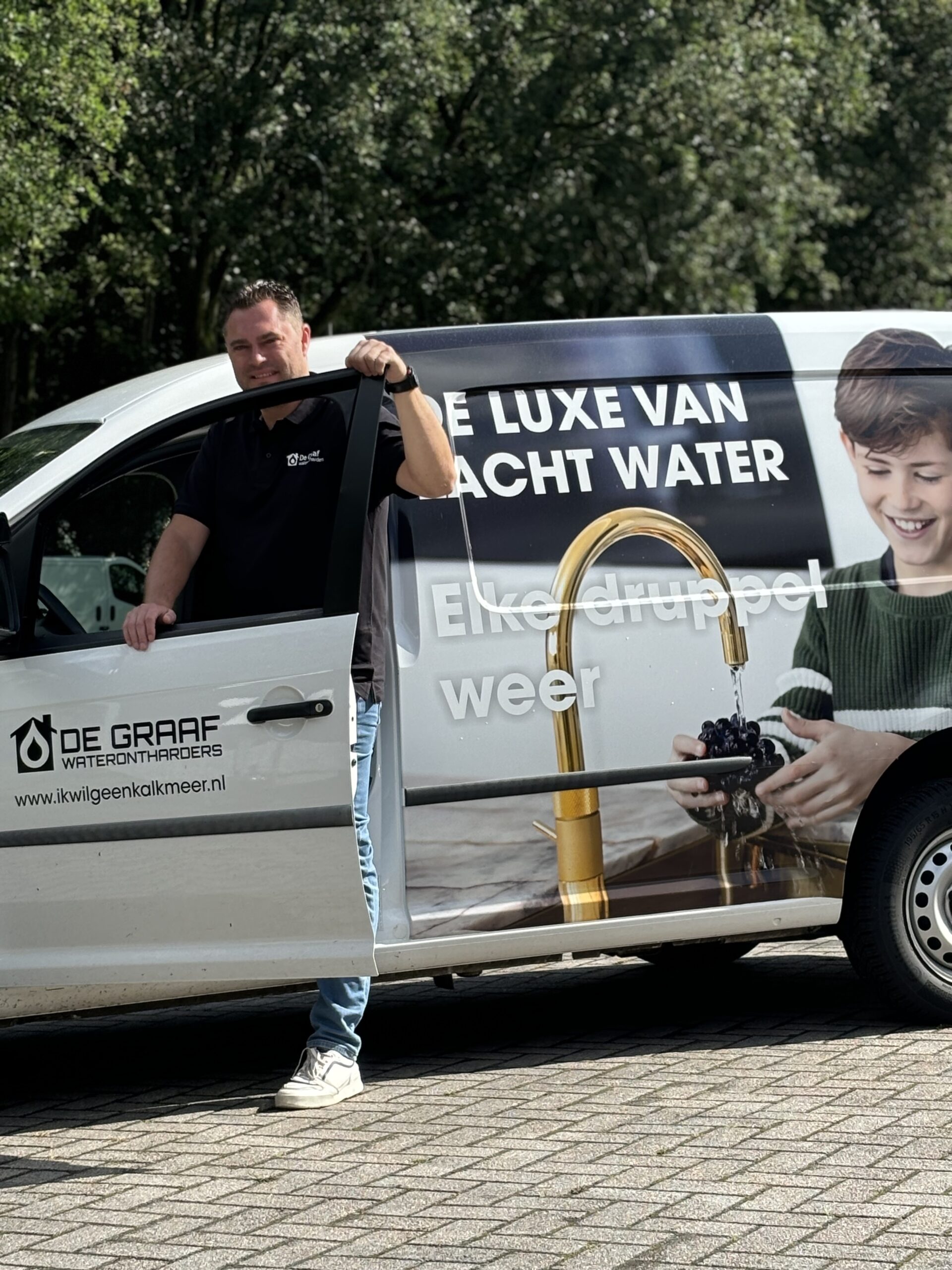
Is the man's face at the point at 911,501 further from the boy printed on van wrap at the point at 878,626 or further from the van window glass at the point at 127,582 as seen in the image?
the van window glass at the point at 127,582

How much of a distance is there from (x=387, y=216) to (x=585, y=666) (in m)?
16.2

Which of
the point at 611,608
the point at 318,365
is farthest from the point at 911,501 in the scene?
the point at 318,365

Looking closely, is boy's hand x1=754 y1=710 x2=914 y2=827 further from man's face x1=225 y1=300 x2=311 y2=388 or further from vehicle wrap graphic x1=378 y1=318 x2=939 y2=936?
man's face x1=225 y1=300 x2=311 y2=388

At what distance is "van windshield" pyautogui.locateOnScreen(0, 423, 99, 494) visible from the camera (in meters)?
4.92

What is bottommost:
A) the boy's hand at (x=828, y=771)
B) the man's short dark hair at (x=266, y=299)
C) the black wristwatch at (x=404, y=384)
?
the boy's hand at (x=828, y=771)

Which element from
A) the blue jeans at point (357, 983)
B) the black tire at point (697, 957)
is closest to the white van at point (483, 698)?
the blue jeans at point (357, 983)

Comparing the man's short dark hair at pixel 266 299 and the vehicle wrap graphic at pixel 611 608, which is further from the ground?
the man's short dark hair at pixel 266 299

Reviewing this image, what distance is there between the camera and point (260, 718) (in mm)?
4602

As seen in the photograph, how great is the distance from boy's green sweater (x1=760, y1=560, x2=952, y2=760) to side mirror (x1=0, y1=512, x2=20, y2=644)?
6.84 feet

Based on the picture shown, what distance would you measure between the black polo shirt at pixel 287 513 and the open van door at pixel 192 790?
10cm

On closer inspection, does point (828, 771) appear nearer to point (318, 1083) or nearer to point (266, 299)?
point (318, 1083)

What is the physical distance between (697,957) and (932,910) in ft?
4.79

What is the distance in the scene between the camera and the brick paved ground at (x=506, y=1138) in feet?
12.2

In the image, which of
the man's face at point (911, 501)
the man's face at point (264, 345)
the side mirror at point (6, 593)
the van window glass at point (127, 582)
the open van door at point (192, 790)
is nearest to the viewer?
the side mirror at point (6, 593)
